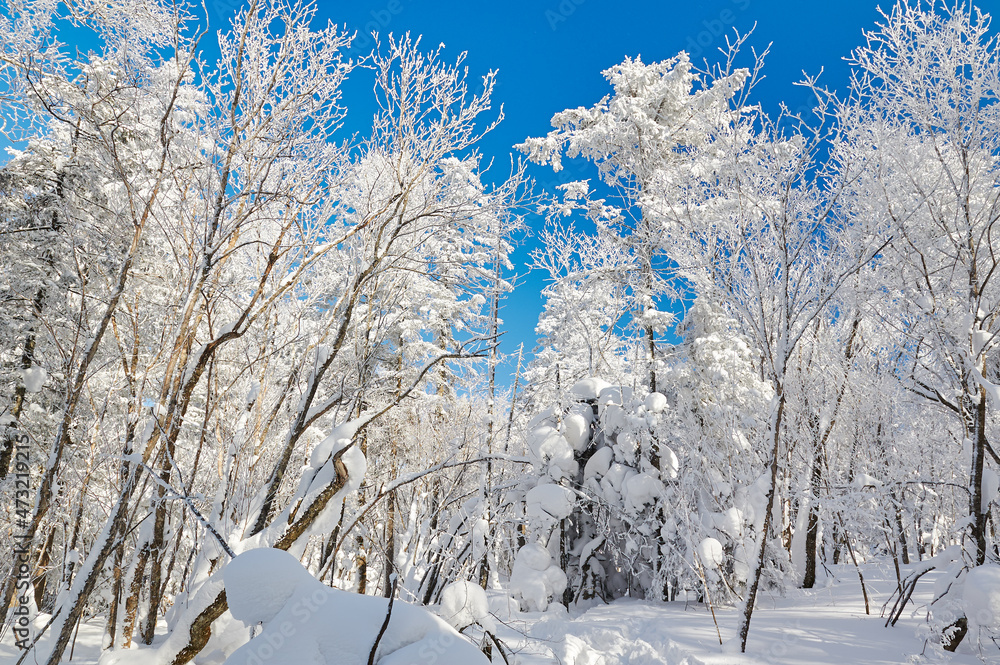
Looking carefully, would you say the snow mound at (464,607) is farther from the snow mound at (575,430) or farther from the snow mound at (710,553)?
the snow mound at (575,430)

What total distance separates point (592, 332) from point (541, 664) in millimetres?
7073

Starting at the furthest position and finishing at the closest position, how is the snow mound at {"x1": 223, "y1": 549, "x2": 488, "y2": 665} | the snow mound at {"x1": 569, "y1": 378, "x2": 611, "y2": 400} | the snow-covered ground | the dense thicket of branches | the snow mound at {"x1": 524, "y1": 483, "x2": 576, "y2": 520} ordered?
the snow mound at {"x1": 569, "y1": 378, "x2": 611, "y2": 400} < the snow mound at {"x1": 524, "y1": 483, "x2": 576, "y2": 520} < the snow-covered ground < the dense thicket of branches < the snow mound at {"x1": 223, "y1": 549, "x2": 488, "y2": 665}

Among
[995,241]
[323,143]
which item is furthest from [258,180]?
[995,241]

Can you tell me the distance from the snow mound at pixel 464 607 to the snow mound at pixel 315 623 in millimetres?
537

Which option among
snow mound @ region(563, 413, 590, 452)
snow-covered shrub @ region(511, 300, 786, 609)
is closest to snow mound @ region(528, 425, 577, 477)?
snow-covered shrub @ region(511, 300, 786, 609)

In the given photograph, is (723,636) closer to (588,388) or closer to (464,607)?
(588,388)

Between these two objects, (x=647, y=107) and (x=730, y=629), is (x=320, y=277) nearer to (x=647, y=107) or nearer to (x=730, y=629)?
(x=730, y=629)

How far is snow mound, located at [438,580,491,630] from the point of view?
218 centimetres

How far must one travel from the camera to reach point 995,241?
6.62m

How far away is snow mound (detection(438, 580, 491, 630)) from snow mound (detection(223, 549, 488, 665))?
54cm

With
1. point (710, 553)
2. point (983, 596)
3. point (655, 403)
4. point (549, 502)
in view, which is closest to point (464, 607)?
point (983, 596)

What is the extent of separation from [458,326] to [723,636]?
355 inches

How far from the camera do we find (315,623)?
1570mm

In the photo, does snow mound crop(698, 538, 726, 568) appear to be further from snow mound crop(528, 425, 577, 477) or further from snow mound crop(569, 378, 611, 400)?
snow mound crop(569, 378, 611, 400)
